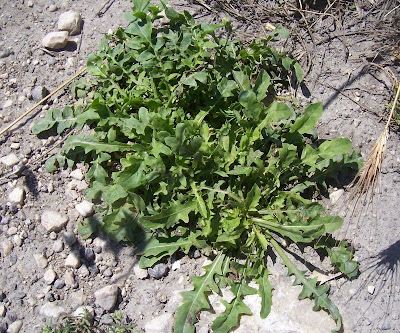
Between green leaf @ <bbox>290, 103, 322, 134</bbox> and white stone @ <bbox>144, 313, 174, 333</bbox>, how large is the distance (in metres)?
1.40

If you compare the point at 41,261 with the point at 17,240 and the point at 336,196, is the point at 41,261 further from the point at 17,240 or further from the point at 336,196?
the point at 336,196

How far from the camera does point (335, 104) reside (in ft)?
11.6

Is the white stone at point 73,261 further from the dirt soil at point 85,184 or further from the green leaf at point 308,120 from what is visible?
the green leaf at point 308,120

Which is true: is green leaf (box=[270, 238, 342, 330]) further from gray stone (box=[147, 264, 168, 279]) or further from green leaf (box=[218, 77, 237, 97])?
green leaf (box=[218, 77, 237, 97])

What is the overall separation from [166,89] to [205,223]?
931mm

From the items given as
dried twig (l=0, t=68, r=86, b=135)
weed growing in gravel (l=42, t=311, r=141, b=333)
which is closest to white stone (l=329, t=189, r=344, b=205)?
weed growing in gravel (l=42, t=311, r=141, b=333)

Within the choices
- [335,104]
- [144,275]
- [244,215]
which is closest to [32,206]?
[144,275]

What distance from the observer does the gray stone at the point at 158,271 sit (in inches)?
124

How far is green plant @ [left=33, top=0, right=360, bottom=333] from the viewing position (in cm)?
302

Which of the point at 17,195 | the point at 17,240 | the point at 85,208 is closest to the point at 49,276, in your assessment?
the point at 17,240

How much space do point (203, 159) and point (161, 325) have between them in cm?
103

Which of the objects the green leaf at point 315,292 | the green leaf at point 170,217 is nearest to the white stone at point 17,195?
the green leaf at point 170,217

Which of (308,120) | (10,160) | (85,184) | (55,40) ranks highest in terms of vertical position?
(55,40)

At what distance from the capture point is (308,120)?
3211mm
